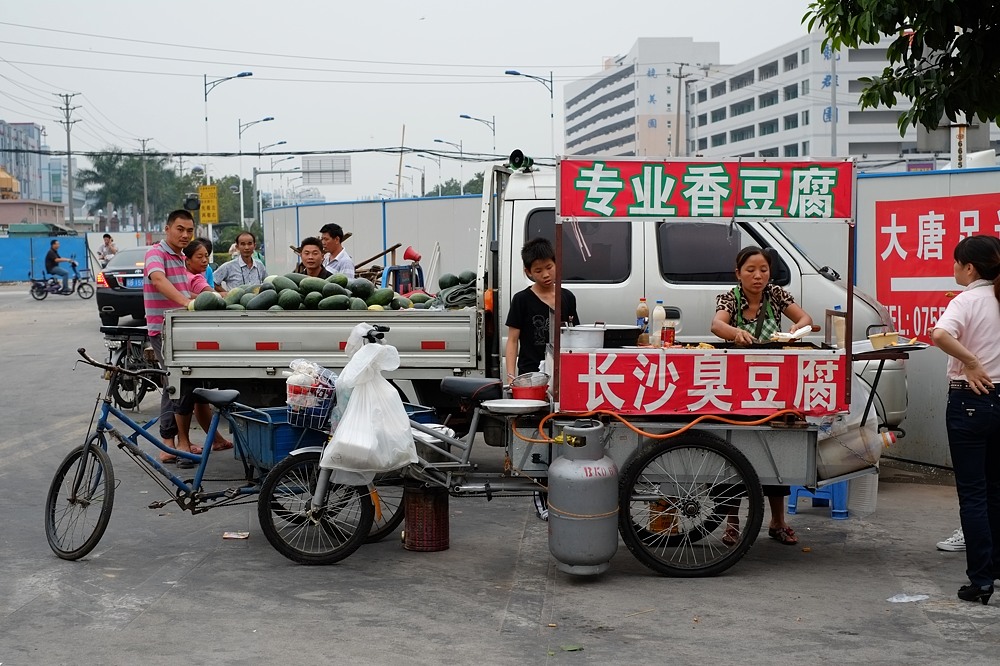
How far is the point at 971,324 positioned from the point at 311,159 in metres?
67.6

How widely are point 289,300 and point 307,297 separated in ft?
0.45

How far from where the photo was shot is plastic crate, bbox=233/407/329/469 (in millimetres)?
6430

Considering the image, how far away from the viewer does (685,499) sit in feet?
19.7

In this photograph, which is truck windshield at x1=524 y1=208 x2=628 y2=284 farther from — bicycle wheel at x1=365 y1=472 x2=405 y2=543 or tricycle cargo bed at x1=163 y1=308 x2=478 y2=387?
bicycle wheel at x1=365 y1=472 x2=405 y2=543

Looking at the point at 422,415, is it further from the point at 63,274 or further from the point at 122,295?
the point at 63,274

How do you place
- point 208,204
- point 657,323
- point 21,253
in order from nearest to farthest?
point 657,323
point 208,204
point 21,253

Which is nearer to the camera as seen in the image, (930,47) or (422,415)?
(422,415)

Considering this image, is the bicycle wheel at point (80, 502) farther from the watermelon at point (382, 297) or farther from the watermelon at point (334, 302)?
the watermelon at point (382, 297)

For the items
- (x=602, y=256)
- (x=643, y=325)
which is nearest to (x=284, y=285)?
(x=602, y=256)

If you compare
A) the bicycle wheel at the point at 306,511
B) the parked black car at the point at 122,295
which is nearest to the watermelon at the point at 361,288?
the bicycle wheel at the point at 306,511

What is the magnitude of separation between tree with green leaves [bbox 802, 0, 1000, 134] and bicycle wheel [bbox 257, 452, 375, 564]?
426 cm

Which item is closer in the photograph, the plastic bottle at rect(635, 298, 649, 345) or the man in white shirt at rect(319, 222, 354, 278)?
the plastic bottle at rect(635, 298, 649, 345)

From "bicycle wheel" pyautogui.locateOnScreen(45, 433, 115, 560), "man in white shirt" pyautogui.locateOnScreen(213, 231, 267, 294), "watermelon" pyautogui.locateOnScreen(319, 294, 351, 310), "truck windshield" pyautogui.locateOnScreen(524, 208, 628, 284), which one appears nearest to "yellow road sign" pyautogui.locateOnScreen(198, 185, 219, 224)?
"man in white shirt" pyautogui.locateOnScreen(213, 231, 267, 294)

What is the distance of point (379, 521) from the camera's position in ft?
→ 22.6
